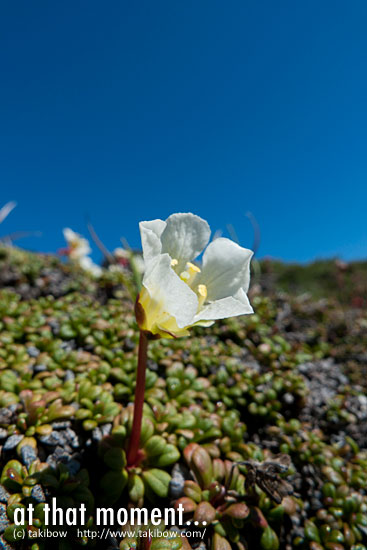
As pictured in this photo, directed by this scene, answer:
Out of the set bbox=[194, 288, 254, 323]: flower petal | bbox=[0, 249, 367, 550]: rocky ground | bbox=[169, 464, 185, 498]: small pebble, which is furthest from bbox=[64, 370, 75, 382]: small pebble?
bbox=[194, 288, 254, 323]: flower petal

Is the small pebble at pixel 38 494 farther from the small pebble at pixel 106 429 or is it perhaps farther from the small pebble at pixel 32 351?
the small pebble at pixel 32 351

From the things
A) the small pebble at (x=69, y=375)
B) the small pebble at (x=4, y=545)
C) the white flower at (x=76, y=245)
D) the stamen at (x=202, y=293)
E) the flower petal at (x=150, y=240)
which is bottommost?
the small pebble at (x=4, y=545)

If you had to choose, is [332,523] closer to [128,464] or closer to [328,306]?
[128,464]

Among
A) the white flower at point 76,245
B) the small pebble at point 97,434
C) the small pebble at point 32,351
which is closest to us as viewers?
the small pebble at point 97,434

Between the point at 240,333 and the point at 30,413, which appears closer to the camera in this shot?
the point at 30,413

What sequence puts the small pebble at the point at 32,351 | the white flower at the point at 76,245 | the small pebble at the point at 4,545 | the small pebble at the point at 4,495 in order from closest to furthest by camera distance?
the small pebble at the point at 4,545, the small pebble at the point at 4,495, the small pebble at the point at 32,351, the white flower at the point at 76,245

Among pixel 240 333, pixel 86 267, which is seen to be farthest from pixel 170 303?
pixel 86 267

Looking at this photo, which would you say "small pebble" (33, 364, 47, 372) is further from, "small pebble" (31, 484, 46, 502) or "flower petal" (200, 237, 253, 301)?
"flower petal" (200, 237, 253, 301)

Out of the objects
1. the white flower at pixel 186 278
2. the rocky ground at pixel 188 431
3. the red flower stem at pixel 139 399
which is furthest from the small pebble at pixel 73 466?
the white flower at pixel 186 278
